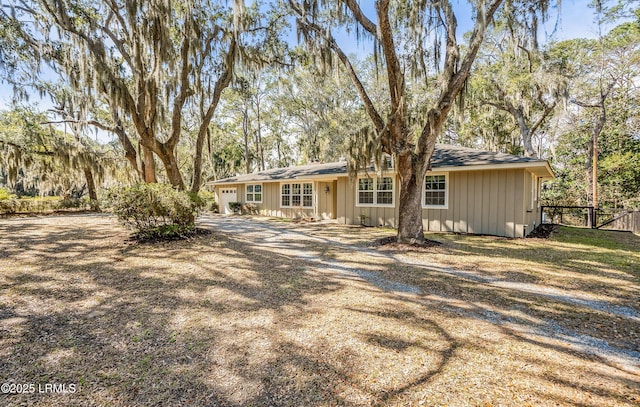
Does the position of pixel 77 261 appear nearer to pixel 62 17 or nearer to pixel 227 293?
pixel 227 293

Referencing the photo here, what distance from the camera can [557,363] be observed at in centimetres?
249

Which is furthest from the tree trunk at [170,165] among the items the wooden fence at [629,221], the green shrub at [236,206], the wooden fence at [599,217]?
the wooden fence at [629,221]

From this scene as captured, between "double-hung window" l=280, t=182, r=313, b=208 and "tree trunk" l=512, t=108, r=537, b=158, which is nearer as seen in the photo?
"double-hung window" l=280, t=182, r=313, b=208

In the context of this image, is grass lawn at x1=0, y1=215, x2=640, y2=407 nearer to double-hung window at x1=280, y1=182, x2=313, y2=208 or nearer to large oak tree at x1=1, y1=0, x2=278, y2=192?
large oak tree at x1=1, y1=0, x2=278, y2=192

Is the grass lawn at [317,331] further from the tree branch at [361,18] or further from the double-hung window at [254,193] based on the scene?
the double-hung window at [254,193]

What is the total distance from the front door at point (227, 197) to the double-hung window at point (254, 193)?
1180mm

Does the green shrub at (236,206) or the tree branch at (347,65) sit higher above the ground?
the tree branch at (347,65)

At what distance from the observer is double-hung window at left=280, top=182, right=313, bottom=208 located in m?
14.5

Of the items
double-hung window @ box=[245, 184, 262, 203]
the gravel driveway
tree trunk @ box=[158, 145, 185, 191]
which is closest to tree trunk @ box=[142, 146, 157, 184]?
tree trunk @ box=[158, 145, 185, 191]

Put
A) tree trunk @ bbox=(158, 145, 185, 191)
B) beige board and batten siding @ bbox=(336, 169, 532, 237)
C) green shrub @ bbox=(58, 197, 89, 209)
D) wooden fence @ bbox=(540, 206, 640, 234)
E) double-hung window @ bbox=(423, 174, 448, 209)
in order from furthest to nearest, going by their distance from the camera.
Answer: green shrub @ bbox=(58, 197, 89, 209)
wooden fence @ bbox=(540, 206, 640, 234)
double-hung window @ bbox=(423, 174, 448, 209)
beige board and batten siding @ bbox=(336, 169, 532, 237)
tree trunk @ bbox=(158, 145, 185, 191)

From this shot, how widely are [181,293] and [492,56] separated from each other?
1777 cm

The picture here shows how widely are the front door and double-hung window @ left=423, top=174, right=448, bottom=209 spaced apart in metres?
11.9

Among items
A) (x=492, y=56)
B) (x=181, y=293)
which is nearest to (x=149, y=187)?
(x=181, y=293)

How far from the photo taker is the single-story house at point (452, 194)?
8883 millimetres
